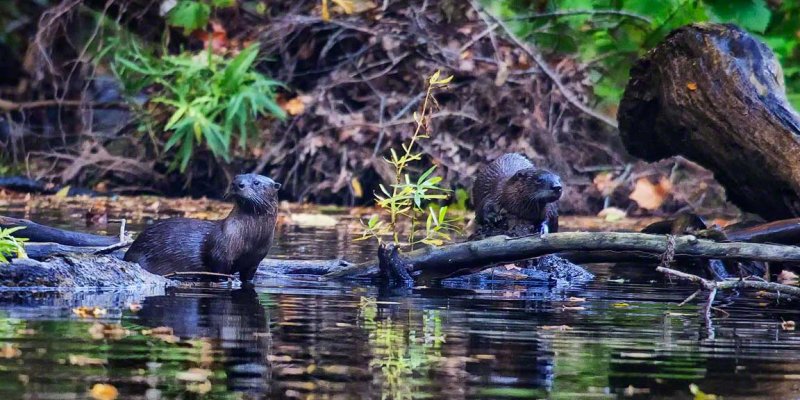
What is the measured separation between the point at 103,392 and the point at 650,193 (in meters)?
11.1

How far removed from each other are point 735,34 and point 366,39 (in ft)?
23.3

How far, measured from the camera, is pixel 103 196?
14.5 meters

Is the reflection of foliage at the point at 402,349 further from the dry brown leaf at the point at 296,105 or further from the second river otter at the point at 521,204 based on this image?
the dry brown leaf at the point at 296,105

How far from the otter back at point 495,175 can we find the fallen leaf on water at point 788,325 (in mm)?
3262

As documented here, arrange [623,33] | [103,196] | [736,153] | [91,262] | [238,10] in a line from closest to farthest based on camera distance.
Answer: [91,262] < [736,153] < [623,33] < [103,196] < [238,10]

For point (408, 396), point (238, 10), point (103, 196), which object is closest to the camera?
point (408, 396)

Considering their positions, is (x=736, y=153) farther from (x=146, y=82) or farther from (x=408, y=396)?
(x=146, y=82)

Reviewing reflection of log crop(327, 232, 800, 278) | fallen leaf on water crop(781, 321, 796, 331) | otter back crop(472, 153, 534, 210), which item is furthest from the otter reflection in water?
otter back crop(472, 153, 534, 210)

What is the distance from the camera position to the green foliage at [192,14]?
50.0ft

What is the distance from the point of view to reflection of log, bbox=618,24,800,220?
805 cm

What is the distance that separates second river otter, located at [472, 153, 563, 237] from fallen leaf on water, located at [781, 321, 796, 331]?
2656 millimetres

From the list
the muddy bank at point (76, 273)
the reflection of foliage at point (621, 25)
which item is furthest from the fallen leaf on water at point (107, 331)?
the reflection of foliage at point (621, 25)

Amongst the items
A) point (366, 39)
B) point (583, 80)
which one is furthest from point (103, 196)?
point (583, 80)

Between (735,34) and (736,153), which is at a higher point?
(735,34)
